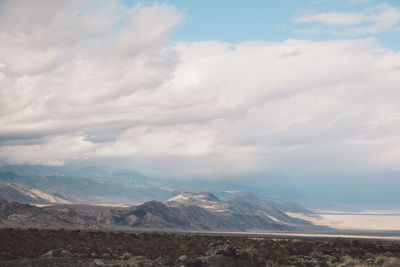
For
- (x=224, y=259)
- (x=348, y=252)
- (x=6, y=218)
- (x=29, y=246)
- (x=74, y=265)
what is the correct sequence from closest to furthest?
(x=74, y=265)
(x=224, y=259)
(x=348, y=252)
(x=29, y=246)
(x=6, y=218)

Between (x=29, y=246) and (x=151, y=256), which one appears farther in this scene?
(x=29, y=246)

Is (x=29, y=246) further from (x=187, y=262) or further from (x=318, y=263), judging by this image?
(x=318, y=263)

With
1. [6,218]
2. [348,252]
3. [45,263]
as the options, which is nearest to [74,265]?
[45,263]

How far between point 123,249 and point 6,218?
17116 cm

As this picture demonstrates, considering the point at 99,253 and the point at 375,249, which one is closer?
the point at 99,253

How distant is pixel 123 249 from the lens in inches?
1587

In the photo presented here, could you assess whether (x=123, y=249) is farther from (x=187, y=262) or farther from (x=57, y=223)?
(x=57, y=223)

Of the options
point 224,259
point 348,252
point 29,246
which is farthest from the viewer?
point 29,246

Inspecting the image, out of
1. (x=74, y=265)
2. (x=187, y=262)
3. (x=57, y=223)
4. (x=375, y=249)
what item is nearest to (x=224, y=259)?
(x=187, y=262)

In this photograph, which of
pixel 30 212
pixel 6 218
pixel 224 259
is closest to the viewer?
pixel 224 259

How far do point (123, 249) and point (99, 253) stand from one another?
185 inches

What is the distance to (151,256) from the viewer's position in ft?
112

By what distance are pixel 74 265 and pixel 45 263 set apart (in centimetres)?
253

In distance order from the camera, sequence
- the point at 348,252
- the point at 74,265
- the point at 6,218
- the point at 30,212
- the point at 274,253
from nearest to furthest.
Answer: the point at 74,265
the point at 274,253
the point at 348,252
the point at 6,218
the point at 30,212
